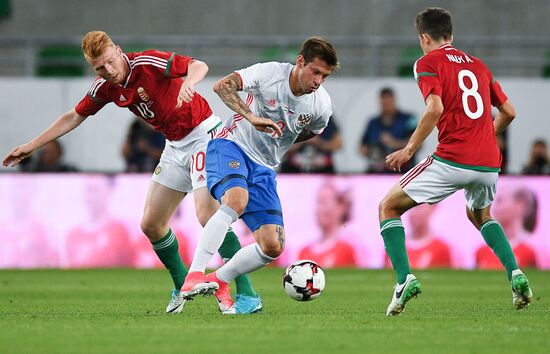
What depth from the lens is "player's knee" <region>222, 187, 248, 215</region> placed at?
327 inches

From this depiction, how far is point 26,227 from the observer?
649 inches

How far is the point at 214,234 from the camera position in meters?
8.30

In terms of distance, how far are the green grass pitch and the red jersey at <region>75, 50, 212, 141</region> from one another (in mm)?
1501

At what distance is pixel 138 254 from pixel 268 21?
683 centimetres

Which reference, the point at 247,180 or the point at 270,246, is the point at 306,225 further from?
the point at 270,246

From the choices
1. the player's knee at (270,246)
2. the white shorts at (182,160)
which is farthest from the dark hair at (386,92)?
the player's knee at (270,246)

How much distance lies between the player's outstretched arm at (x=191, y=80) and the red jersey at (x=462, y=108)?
1.56m

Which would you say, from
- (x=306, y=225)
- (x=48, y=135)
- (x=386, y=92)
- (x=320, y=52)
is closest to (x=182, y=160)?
(x=48, y=135)

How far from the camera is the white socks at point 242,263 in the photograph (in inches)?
331

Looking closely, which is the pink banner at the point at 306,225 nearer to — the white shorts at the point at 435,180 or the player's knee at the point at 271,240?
the white shorts at the point at 435,180

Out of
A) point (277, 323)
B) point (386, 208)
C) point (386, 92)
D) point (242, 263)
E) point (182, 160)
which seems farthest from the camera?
point (386, 92)

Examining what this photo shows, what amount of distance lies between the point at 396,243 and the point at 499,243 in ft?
3.07

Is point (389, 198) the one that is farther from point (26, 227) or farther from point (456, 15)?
point (456, 15)

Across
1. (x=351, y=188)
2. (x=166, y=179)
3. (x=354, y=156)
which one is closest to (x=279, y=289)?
(x=166, y=179)
